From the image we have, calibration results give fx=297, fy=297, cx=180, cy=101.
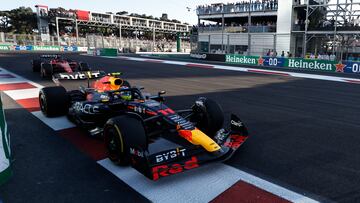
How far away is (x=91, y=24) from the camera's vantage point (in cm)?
6288

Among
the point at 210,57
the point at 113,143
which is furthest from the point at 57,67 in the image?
the point at 210,57

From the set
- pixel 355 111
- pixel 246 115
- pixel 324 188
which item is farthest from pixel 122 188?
pixel 355 111

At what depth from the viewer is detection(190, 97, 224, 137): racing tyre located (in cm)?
479

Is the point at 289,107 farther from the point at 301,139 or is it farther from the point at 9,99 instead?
the point at 9,99

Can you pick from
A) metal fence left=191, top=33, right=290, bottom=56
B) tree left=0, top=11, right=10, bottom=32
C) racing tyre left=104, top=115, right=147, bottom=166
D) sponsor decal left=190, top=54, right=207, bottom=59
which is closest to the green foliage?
tree left=0, top=11, right=10, bottom=32

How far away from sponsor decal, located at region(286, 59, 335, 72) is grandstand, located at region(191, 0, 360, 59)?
7.30 metres

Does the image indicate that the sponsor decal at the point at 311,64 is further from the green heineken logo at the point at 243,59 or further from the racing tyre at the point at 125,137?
the racing tyre at the point at 125,137

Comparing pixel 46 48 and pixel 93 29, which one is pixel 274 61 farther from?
pixel 93 29

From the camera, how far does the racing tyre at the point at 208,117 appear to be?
479cm

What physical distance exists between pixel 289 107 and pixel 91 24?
6140cm

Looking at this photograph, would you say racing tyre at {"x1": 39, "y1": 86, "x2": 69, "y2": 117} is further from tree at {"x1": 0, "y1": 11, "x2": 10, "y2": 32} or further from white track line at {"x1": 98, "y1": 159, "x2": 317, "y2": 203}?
tree at {"x1": 0, "y1": 11, "x2": 10, "y2": 32}

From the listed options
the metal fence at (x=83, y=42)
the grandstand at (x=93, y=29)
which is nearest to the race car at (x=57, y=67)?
the metal fence at (x=83, y=42)

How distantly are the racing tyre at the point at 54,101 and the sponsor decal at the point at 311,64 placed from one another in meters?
17.5

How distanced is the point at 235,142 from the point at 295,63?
18554mm
